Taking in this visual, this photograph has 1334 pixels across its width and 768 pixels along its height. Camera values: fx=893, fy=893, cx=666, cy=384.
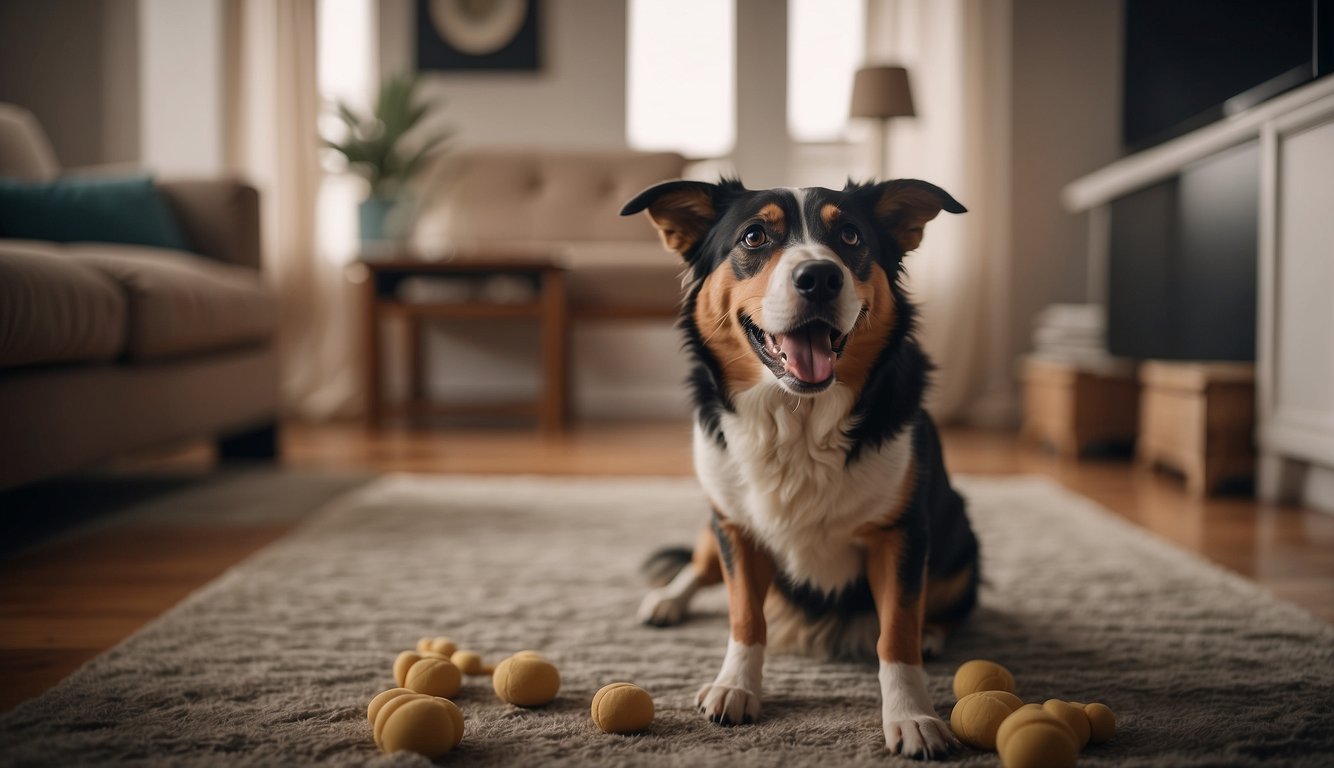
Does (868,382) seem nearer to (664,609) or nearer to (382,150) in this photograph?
(664,609)

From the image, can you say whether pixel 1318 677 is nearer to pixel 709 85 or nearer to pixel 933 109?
pixel 933 109

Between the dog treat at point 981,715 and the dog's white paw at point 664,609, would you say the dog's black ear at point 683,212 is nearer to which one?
the dog's white paw at point 664,609

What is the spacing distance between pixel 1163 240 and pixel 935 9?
2.00m

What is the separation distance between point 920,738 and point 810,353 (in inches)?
17.8

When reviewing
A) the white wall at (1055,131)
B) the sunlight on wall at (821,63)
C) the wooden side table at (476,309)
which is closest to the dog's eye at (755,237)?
the wooden side table at (476,309)

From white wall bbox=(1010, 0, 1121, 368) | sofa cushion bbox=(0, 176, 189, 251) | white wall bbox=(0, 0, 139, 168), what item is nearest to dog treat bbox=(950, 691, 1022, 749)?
sofa cushion bbox=(0, 176, 189, 251)

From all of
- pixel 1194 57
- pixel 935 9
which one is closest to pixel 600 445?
pixel 1194 57

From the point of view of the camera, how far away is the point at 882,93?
4027mm

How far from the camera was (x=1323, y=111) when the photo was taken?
7.08 ft

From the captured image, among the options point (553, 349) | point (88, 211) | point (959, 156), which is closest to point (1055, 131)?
point (959, 156)

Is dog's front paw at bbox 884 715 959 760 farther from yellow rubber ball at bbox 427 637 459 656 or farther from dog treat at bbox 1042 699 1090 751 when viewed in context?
yellow rubber ball at bbox 427 637 459 656

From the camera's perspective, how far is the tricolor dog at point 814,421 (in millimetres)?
1081

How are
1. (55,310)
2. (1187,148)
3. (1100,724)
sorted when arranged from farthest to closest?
1. (1187,148)
2. (55,310)
3. (1100,724)

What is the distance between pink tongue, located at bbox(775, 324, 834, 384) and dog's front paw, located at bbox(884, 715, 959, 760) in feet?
1.31
